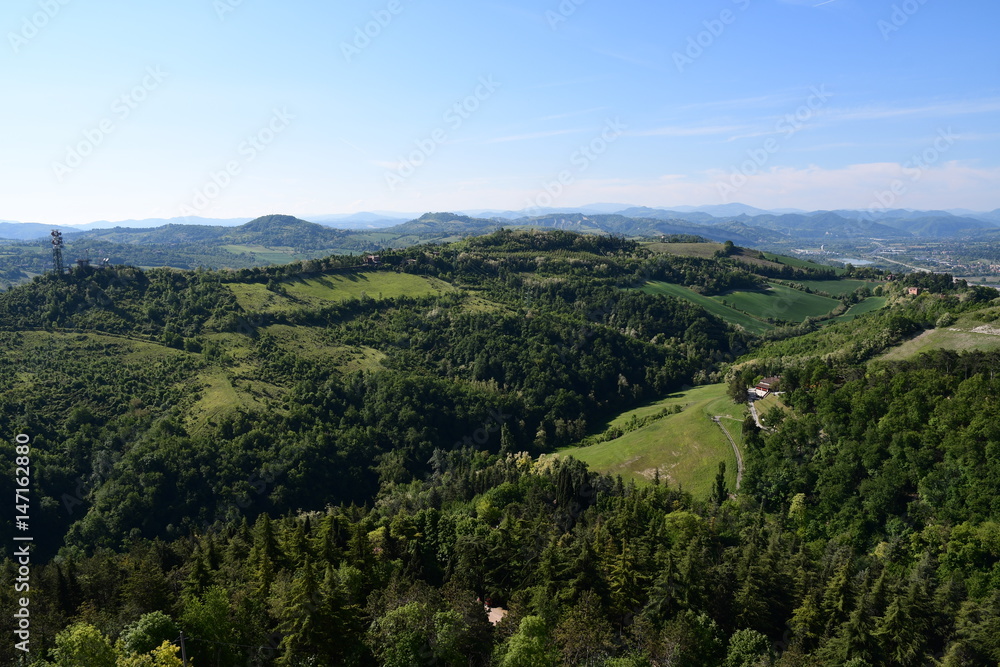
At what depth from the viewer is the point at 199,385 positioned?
128 metres

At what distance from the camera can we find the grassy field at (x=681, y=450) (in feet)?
312

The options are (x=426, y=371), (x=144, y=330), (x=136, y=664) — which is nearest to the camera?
(x=136, y=664)

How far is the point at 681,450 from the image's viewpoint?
102 m

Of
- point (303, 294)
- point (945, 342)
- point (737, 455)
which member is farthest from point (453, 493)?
point (303, 294)

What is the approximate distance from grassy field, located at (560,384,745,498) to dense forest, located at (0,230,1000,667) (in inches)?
202

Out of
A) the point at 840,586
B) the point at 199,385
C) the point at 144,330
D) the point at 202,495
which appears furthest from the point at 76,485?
the point at 840,586

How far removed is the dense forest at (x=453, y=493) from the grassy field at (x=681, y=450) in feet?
16.8

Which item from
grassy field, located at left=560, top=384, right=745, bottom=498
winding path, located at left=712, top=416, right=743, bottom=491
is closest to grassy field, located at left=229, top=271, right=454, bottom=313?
grassy field, located at left=560, top=384, right=745, bottom=498

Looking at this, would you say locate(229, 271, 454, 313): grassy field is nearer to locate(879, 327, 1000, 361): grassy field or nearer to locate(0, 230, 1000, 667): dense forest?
locate(0, 230, 1000, 667): dense forest

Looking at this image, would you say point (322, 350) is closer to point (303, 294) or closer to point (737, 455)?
point (303, 294)

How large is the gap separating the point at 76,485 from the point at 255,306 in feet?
250

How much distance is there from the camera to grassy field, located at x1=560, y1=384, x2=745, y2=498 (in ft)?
312

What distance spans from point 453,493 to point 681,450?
4477 cm

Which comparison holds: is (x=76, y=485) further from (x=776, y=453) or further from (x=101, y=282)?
(x=776, y=453)
